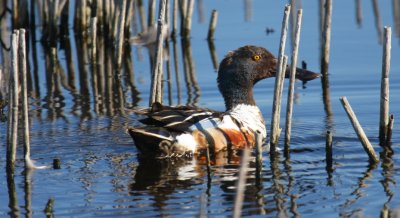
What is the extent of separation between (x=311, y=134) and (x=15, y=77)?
138 inches

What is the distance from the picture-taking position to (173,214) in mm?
7266

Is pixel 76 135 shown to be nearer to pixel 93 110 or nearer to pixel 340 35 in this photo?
pixel 93 110

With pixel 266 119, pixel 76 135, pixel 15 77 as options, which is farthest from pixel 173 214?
pixel 266 119

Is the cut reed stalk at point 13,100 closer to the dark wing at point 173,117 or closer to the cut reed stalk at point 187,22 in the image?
the dark wing at point 173,117

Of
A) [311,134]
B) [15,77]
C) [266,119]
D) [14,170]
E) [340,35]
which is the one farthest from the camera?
[340,35]

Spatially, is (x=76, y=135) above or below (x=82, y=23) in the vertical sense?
below

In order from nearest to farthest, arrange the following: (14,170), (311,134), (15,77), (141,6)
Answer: (15,77)
(14,170)
(311,134)
(141,6)

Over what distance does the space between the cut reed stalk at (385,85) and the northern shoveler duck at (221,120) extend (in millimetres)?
1170

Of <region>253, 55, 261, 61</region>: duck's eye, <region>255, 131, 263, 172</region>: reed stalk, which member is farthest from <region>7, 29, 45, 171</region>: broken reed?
<region>253, 55, 261, 61</region>: duck's eye

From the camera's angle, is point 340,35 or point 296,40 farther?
point 340,35

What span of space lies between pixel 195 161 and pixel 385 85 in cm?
191

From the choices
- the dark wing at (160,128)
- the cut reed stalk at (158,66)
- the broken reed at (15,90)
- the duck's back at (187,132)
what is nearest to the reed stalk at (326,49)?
the duck's back at (187,132)

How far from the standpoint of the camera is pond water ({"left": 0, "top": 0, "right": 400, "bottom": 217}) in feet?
24.8

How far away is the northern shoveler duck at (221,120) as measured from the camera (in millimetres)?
Result: 9234
